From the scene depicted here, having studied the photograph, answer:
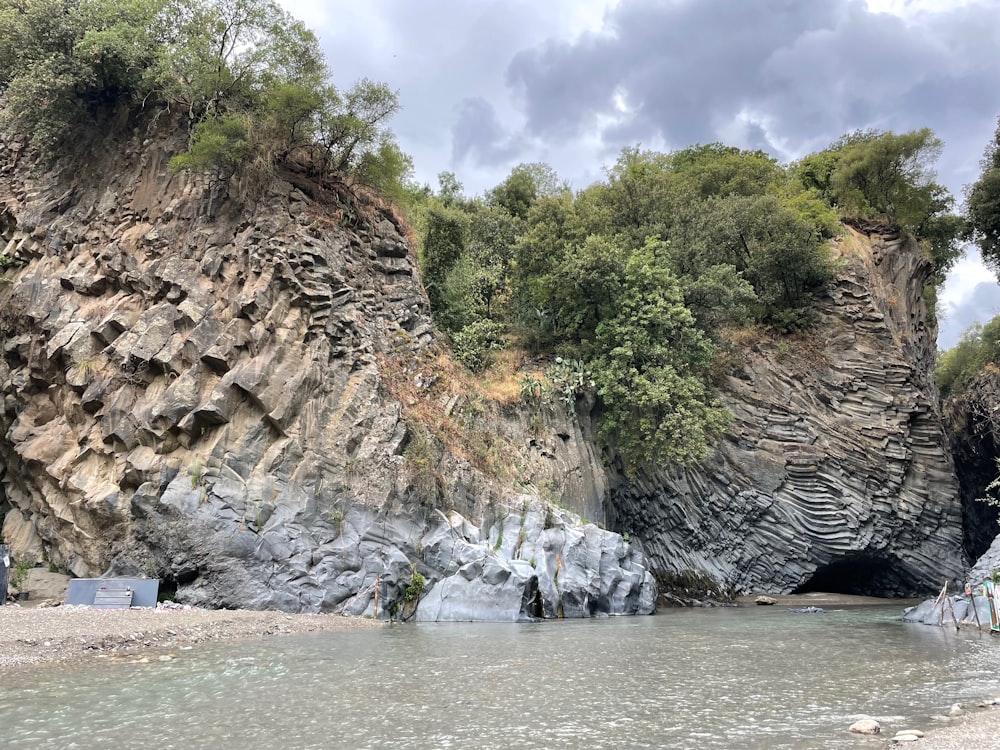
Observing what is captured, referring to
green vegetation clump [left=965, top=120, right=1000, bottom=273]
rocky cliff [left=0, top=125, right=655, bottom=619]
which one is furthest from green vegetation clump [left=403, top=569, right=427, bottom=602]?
green vegetation clump [left=965, top=120, right=1000, bottom=273]

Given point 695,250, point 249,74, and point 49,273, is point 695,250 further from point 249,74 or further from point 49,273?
point 49,273

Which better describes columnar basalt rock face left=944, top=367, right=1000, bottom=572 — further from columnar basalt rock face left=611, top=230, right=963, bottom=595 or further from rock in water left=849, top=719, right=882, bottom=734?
rock in water left=849, top=719, right=882, bottom=734

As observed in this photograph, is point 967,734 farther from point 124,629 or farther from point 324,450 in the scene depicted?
point 324,450

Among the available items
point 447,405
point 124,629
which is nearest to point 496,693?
point 124,629

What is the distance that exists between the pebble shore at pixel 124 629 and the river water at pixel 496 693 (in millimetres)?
759

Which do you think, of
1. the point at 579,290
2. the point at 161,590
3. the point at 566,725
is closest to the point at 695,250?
the point at 579,290

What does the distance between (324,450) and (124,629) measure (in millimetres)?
7664

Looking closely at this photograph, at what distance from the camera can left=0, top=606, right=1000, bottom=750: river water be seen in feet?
21.2

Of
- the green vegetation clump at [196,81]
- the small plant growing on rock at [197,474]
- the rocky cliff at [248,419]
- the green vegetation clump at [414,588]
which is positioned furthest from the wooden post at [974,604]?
the green vegetation clump at [196,81]

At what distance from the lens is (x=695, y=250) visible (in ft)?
98.6

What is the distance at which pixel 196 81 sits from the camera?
76.0ft

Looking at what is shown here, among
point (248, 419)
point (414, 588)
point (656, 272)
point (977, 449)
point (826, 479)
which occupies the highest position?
point (656, 272)

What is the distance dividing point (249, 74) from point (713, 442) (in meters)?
23.2

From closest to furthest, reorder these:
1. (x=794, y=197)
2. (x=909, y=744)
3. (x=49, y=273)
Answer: (x=909, y=744)
(x=49, y=273)
(x=794, y=197)
